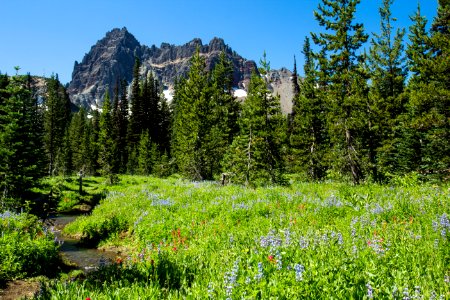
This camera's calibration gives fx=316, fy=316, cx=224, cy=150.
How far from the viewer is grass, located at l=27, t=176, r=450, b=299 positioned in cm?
395

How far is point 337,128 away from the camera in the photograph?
76.0 ft

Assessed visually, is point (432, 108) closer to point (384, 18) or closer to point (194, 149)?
point (384, 18)

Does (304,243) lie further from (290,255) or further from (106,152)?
(106,152)

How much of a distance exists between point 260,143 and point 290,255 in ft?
73.7

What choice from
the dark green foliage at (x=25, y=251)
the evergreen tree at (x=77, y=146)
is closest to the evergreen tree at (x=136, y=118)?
the evergreen tree at (x=77, y=146)

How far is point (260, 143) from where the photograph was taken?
27.3 m

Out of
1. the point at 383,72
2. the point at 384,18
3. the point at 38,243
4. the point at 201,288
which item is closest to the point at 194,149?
the point at 383,72

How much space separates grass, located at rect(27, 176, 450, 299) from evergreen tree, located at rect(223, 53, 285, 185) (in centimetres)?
1379

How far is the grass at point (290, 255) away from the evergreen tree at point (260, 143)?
13.8 m

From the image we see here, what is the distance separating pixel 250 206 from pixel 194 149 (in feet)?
84.1

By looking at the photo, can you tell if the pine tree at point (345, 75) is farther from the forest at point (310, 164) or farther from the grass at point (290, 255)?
the grass at point (290, 255)

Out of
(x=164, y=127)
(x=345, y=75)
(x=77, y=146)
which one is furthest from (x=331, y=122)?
(x=77, y=146)

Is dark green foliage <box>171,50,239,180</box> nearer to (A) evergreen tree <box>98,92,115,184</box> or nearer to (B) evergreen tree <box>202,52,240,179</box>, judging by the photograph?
(B) evergreen tree <box>202,52,240,179</box>

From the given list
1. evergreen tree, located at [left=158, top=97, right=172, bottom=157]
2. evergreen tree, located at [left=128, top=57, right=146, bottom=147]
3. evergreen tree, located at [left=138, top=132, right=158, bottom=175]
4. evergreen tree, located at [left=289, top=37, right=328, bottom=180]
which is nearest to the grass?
evergreen tree, located at [left=289, top=37, right=328, bottom=180]
